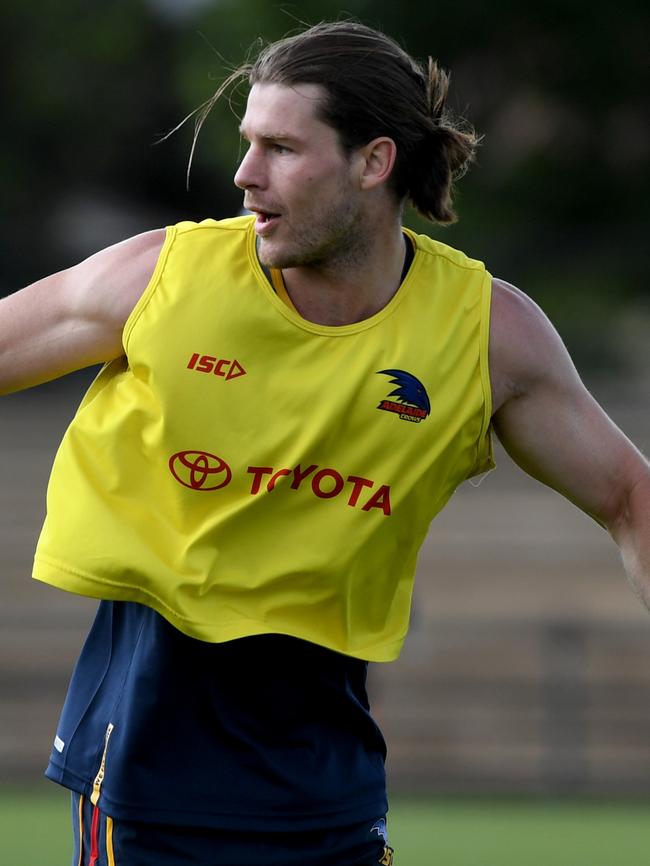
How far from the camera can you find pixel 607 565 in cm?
1470

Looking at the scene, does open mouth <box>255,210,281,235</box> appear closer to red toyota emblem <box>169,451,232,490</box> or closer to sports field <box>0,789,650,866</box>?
red toyota emblem <box>169,451,232,490</box>

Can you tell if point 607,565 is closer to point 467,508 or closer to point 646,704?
point 467,508

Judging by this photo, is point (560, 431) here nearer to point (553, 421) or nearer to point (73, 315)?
point (553, 421)

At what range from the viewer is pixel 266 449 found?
10.5ft

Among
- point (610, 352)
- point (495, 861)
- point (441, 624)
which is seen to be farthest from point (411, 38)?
point (495, 861)

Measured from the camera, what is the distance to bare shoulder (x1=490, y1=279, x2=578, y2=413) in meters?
3.33

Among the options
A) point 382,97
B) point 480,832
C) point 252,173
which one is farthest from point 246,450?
point 480,832

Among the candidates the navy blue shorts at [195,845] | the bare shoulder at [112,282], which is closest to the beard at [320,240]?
the bare shoulder at [112,282]

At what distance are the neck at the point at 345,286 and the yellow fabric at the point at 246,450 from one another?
4 cm

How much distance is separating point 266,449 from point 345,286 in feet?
1.22

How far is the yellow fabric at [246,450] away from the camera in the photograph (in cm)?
319

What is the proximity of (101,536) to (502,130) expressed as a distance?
13029 millimetres

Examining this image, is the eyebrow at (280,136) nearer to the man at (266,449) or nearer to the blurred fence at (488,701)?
the man at (266,449)

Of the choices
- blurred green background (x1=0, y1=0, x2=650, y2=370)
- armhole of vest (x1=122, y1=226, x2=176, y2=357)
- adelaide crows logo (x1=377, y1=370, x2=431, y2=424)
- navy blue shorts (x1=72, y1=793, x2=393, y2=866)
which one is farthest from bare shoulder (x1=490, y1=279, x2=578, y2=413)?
blurred green background (x1=0, y1=0, x2=650, y2=370)
